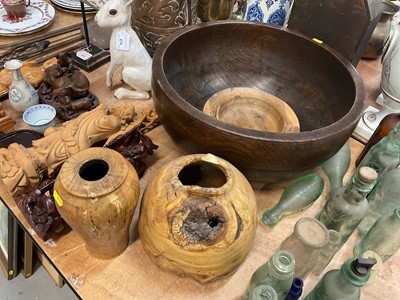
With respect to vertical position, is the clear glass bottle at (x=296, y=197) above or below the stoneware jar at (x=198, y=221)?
below

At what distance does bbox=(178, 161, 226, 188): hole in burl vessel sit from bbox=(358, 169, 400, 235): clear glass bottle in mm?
334

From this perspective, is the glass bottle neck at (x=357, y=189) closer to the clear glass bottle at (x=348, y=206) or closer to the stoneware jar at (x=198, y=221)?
the clear glass bottle at (x=348, y=206)

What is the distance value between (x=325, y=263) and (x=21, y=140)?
669mm

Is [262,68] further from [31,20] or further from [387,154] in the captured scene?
[31,20]

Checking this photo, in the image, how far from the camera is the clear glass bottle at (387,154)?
735 millimetres

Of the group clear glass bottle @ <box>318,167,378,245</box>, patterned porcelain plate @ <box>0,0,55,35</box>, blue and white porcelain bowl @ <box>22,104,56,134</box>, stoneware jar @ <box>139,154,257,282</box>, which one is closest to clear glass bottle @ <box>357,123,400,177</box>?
clear glass bottle @ <box>318,167,378,245</box>

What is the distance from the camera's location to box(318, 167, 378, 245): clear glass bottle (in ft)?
1.97

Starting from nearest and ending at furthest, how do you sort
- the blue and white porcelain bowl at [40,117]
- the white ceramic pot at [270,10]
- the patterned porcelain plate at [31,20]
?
the blue and white porcelain bowl at [40,117] → the white ceramic pot at [270,10] → the patterned porcelain plate at [31,20]

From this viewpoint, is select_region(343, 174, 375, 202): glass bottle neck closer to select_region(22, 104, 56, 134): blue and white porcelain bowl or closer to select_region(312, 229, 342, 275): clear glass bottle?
select_region(312, 229, 342, 275): clear glass bottle

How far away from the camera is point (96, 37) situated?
1135 mm

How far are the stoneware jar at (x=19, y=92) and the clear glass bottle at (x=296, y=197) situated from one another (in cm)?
60

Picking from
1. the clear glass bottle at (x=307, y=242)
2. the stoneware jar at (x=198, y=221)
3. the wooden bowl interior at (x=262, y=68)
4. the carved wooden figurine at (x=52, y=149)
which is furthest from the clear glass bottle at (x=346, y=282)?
the carved wooden figurine at (x=52, y=149)

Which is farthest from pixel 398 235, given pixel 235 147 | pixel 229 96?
pixel 229 96

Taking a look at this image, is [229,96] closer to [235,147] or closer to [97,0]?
[235,147]
